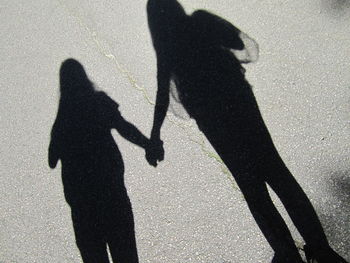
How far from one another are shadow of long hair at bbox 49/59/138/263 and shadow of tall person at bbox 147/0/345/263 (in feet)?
1.71

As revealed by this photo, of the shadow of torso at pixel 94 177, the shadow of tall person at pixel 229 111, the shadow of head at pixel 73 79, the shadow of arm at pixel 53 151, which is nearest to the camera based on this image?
the shadow of tall person at pixel 229 111

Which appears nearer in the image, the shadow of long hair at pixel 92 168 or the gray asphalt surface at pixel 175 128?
the gray asphalt surface at pixel 175 128

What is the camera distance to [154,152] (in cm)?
379

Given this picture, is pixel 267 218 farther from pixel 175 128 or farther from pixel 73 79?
pixel 73 79

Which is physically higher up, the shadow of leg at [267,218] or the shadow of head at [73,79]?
the shadow of leg at [267,218]

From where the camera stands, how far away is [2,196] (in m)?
Result: 3.85

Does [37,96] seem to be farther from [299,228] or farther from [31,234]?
[299,228]

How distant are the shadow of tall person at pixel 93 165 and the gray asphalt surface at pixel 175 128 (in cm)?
10

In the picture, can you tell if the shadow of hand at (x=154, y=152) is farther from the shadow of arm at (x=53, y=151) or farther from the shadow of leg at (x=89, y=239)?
the shadow of arm at (x=53, y=151)

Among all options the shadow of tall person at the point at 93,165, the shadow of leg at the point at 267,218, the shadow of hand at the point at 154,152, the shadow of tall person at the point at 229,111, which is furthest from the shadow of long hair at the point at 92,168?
the shadow of leg at the point at 267,218

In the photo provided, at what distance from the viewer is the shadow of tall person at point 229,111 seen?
319cm

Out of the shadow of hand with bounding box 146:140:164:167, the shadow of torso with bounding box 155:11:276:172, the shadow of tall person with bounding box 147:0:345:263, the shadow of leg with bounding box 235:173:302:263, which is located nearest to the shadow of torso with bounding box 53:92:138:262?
the shadow of hand with bounding box 146:140:164:167

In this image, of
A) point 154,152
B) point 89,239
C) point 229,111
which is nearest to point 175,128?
point 154,152

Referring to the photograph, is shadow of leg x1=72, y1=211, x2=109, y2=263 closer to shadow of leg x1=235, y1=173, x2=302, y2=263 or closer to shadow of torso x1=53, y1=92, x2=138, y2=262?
shadow of torso x1=53, y1=92, x2=138, y2=262
